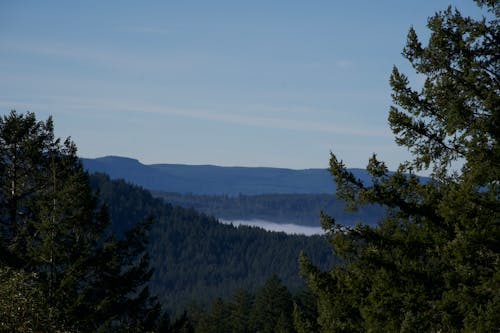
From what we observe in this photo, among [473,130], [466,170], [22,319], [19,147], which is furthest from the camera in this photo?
[19,147]

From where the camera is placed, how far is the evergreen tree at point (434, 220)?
18.7 meters

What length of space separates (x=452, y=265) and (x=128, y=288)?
23.6 m

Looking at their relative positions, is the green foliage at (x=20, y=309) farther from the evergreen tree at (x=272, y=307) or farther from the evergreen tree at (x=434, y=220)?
the evergreen tree at (x=272, y=307)

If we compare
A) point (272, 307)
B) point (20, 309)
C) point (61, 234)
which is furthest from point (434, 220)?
point (272, 307)

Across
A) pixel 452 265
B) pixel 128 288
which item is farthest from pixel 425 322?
pixel 128 288

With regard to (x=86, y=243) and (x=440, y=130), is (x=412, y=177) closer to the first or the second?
(x=440, y=130)

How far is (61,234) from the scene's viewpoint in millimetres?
35312

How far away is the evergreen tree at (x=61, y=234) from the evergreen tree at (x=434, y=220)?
15657 millimetres

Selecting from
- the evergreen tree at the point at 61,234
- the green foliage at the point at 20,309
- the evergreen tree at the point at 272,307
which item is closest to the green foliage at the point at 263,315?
the evergreen tree at the point at 272,307

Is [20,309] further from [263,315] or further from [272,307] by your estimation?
[263,315]

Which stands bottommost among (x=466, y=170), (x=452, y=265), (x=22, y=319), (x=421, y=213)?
(x=22, y=319)

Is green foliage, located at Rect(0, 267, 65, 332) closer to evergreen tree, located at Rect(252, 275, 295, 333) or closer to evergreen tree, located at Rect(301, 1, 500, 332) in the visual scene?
evergreen tree, located at Rect(301, 1, 500, 332)

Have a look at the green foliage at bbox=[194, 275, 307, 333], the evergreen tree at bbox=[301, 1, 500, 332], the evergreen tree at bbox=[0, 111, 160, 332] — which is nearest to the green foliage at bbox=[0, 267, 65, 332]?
the evergreen tree at bbox=[0, 111, 160, 332]

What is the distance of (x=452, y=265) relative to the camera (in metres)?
19.9
